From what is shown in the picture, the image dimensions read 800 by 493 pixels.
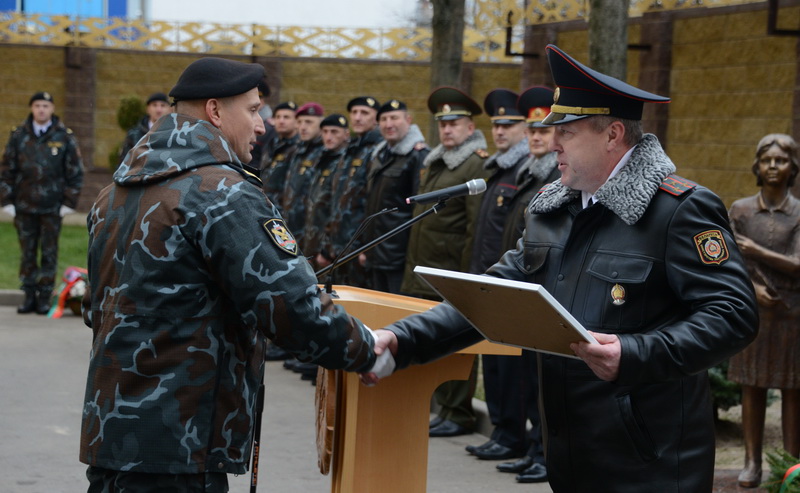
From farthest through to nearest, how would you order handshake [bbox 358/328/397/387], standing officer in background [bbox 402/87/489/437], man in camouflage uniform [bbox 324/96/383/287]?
1. man in camouflage uniform [bbox 324/96/383/287]
2. standing officer in background [bbox 402/87/489/437]
3. handshake [bbox 358/328/397/387]

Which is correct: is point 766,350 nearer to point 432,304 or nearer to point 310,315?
point 432,304

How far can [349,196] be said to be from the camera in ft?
30.1

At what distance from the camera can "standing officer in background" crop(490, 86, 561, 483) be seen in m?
6.45

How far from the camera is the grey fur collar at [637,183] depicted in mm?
3053

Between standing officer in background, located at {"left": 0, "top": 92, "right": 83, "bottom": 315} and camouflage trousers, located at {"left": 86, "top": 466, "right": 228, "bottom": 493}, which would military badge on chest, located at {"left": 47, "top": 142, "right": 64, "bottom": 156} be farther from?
camouflage trousers, located at {"left": 86, "top": 466, "right": 228, "bottom": 493}

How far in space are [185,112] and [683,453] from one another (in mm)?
1801

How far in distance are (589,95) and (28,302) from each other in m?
10.9

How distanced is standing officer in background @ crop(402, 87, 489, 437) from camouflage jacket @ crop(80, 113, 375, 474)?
4.30 metres

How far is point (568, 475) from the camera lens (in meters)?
3.18

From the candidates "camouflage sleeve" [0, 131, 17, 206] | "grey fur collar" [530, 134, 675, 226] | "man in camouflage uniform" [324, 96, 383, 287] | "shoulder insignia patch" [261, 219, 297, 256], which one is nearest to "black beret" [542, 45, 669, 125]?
"grey fur collar" [530, 134, 675, 226]

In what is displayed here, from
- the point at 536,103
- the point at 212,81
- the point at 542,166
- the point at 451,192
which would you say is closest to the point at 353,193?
the point at 536,103

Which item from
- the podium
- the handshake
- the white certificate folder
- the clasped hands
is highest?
the white certificate folder

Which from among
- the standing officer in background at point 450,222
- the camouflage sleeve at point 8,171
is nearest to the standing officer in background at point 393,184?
the standing officer in background at point 450,222

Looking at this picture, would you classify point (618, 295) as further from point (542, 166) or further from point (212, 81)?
point (542, 166)
